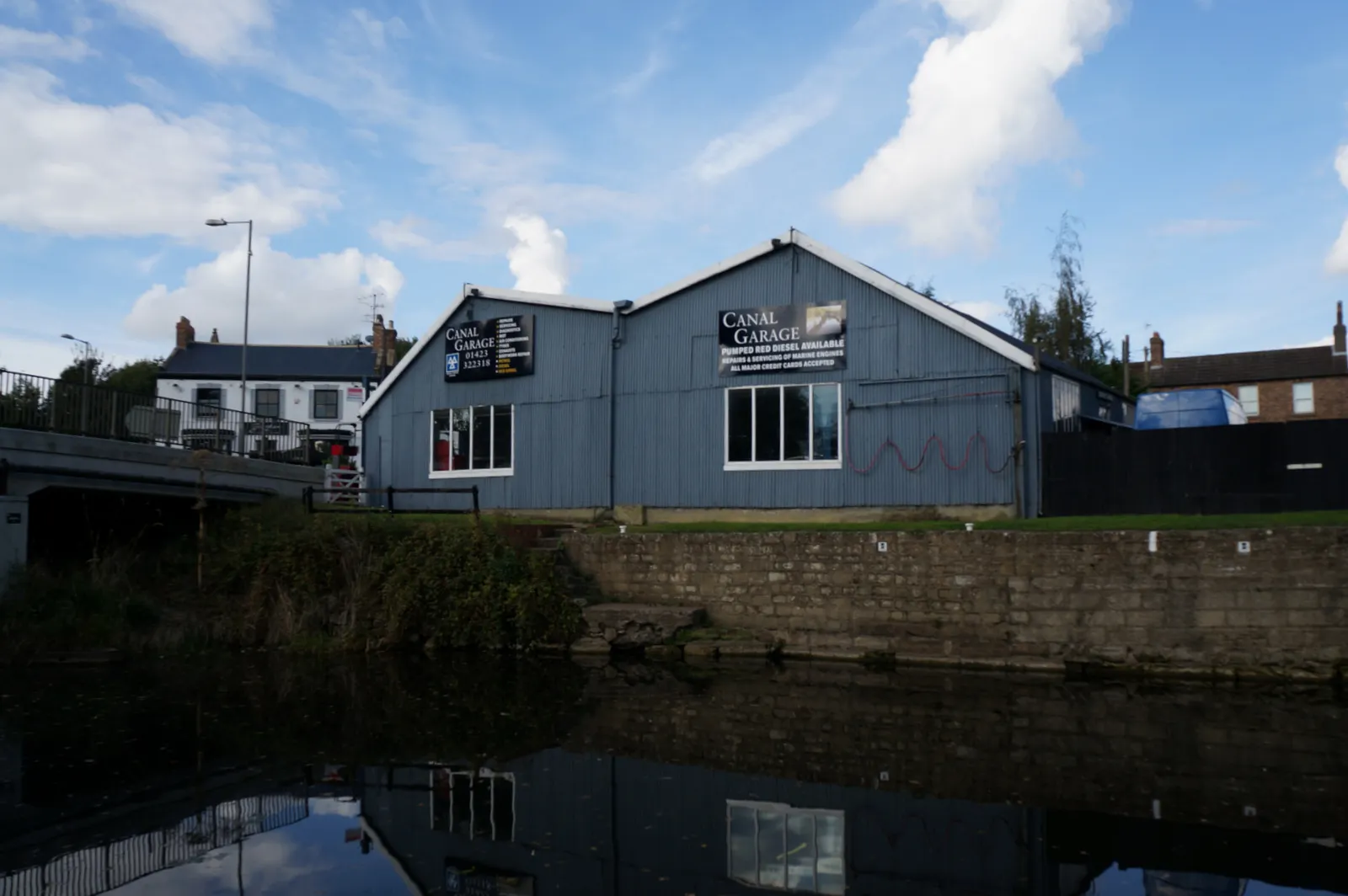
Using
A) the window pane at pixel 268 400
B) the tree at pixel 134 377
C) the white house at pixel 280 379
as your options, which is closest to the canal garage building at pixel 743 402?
the white house at pixel 280 379

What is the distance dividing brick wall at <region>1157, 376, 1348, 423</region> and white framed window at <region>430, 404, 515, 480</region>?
34.8 meters

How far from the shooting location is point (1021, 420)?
18734 mm

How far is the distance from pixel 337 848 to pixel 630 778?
105 inches

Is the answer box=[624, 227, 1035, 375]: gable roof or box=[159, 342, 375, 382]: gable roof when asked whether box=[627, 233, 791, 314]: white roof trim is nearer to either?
box=[624, 227, 1035, 375]: gable roof

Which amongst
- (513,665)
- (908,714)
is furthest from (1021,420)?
(513,665)

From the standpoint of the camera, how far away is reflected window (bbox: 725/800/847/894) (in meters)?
6.77

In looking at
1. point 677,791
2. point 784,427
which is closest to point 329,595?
point 784,427

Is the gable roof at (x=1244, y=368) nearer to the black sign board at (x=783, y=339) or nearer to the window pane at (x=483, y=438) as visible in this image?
the black sign board at (x=783, y=339)

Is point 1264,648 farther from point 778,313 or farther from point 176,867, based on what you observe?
point 176,867

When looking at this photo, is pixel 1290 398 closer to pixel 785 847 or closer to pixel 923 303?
pixel 923 303

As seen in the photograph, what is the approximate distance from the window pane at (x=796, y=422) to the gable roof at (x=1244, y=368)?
3493 centimetres

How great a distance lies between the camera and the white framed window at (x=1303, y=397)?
46969mm

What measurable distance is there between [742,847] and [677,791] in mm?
1526

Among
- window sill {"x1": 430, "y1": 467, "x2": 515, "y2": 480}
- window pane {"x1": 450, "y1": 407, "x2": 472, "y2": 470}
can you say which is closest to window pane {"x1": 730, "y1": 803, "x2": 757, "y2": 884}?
window sill {"x1": 430, "y1": 467, "x2": 515, "y2": 480}
